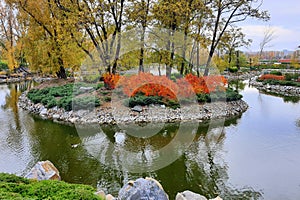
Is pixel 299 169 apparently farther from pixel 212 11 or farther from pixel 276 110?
pixel 212 11

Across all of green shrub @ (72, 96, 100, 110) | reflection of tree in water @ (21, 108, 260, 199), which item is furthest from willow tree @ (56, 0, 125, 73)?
reflection of tree in water @ (21, 108, 260, 199)

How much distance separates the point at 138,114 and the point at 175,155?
3.21 meters

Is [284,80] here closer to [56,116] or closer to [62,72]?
[62,72]

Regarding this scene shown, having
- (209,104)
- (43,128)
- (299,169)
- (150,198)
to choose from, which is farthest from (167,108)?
(150,198)

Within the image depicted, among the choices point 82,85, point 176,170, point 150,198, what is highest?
point 82,85

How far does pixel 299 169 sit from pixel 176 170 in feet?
8.34

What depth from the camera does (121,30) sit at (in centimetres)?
1170

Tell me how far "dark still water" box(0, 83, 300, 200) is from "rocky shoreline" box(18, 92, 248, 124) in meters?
0.51

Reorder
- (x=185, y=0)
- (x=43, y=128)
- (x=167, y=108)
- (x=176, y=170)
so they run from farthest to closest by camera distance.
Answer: (x=185, y=0) → (x=167, y=108) → (x=43, y=128) → (x=176, y=170)

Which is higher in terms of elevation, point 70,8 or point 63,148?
point 70,8

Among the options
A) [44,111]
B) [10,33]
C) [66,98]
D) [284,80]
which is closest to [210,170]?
[66,98]

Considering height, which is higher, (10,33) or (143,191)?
(10,33)

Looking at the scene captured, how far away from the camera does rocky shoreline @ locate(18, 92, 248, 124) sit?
8.57 meters

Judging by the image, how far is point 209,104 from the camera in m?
9.95
